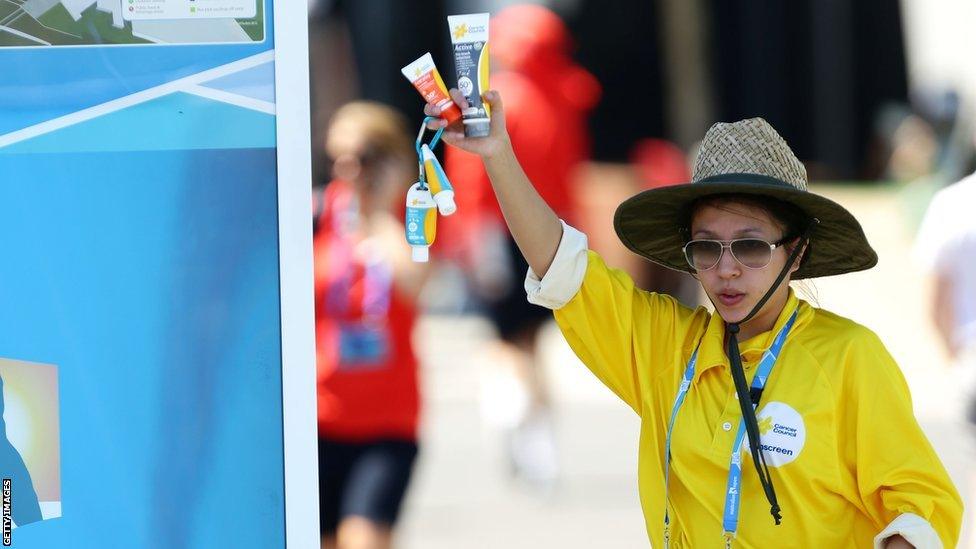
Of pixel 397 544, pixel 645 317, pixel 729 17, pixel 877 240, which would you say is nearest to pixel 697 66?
pixel 729 17

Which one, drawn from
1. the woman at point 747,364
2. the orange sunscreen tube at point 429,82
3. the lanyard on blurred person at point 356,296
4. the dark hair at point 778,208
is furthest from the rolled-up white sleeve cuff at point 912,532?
the lanyard on blurred person at point 356,296

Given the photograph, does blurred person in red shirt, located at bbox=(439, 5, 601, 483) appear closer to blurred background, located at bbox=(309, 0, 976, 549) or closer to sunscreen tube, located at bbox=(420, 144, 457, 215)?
blurred background, located at bbox=(309, 0, 976, 549)

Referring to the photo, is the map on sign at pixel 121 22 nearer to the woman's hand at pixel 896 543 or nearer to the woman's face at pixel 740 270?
the woman's face at pixel 740 270

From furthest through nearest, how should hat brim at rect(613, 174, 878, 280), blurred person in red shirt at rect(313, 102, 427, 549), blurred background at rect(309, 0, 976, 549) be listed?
blurred background at rect(309, 0, 976, 549), blurred person in red shirt at rect(313, 102, 427, 549), hat brim at rect(613, 174, 878, 280)

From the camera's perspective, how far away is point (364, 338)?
15.2 feet

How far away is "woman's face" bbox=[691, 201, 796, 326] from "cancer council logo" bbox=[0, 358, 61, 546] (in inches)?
43.0

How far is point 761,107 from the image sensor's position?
12570mm

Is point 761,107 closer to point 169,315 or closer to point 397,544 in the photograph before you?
point 397,544

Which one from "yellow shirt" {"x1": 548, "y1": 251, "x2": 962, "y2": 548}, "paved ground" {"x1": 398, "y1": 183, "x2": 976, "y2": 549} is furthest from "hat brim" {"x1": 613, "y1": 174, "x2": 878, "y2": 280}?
"paved ground" {"x1": 398, "y1": 183, "x2": 976, "y2": 549}

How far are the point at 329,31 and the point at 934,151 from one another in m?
4.30

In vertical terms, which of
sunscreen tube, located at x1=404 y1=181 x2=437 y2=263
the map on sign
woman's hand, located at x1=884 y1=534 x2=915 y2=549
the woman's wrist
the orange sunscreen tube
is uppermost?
the map on sign

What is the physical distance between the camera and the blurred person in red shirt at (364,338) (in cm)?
454

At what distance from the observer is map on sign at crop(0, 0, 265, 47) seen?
2311 mm

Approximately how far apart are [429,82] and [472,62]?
0.07 meters
